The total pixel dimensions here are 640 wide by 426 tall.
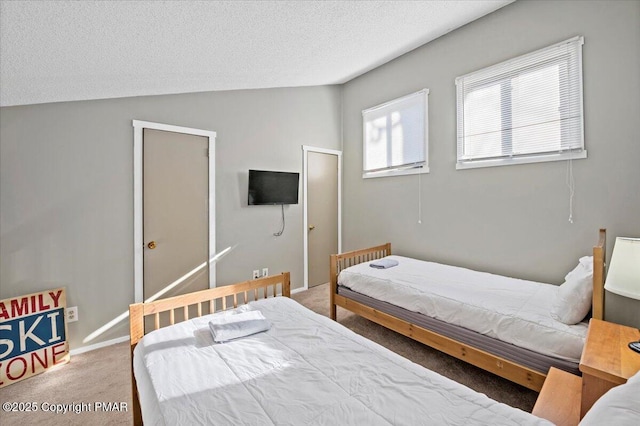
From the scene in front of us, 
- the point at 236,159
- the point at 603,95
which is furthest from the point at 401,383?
the point at 236,159

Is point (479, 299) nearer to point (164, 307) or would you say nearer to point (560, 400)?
point (560, 400)

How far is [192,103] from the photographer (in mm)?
3154

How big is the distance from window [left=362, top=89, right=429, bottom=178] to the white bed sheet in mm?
1368

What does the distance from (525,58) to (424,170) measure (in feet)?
4.61

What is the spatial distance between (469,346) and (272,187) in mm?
2753

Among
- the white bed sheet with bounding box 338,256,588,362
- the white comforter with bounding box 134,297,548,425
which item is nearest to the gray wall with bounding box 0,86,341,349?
the white comforter with bounding box 134,297,548,425

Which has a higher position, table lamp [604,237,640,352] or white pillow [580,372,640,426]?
table lamp [604,237,640,352]

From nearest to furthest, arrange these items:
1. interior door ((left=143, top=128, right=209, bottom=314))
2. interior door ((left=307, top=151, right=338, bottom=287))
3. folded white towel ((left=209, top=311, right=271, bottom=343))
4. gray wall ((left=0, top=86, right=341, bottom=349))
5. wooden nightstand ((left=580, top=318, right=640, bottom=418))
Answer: wooden nightstand ((left=580, top=318, right=640, bottom=418)) → folded white towel ((left=209, top=311, right=271, bottom=343)) → gray wall ((left=0, top=86, right=341, bottom=349)) → interior door ((left=143, top=128, right=209, bottom=314)) → interior door ((left=307, top=151, right=338, bottom=287))

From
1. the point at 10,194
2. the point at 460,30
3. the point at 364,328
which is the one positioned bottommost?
the point at 364,328

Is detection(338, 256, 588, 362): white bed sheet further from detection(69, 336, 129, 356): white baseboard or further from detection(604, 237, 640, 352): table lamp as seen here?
detection(69, 336, 129, 356): white baseboard

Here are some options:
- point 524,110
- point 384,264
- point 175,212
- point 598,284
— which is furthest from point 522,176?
point 175,212

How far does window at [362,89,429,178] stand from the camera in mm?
3529

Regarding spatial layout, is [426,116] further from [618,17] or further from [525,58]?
[618,17]

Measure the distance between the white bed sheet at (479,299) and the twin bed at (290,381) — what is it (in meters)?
0.22
